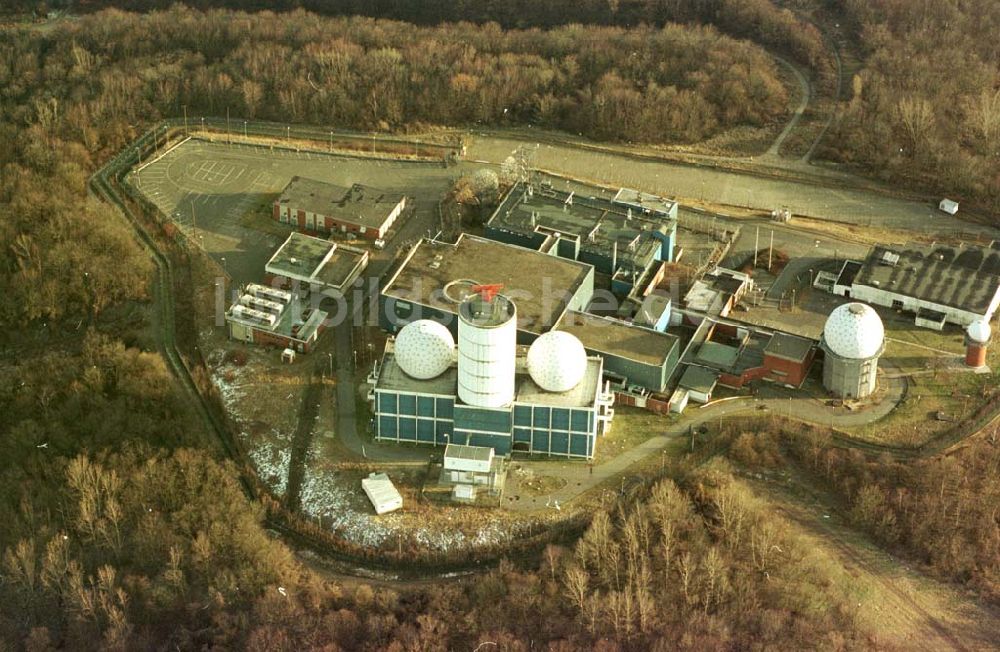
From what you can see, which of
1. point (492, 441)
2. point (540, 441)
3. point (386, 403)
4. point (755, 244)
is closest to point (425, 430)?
point (386, 403)

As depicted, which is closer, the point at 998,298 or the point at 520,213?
the point at 998,298

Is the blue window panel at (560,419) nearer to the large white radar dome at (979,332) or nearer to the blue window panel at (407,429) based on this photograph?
the blue window panel at (407,429)

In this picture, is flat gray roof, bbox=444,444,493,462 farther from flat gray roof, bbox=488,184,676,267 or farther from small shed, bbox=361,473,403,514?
flat gray roof, bbox=488,184,676,267

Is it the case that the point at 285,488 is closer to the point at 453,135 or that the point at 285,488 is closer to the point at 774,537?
the point at 774,537

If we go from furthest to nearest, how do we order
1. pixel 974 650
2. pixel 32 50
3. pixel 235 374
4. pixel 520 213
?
1. pixel 32 50
2. pixel 520 213
3. pixel 235 374
4. pixel 974 650

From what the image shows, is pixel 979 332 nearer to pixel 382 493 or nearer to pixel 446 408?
pixel 446 408

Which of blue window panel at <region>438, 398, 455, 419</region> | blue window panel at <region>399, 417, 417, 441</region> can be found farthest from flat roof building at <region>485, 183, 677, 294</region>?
blue window panel at <region>399, 417, 417, 441</region>

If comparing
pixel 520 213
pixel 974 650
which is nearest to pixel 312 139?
pixel 520 213
